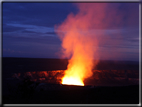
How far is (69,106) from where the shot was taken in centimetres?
704

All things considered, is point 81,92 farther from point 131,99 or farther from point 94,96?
point 131,99

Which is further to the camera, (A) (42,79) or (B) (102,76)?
(B) (102,76)

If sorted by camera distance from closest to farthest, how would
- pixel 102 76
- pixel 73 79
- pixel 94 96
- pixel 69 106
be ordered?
pixel 69 106 → pixel 94 96 → pixel 73 79 → pixel 102 76

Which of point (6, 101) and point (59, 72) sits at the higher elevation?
point (59, 72)

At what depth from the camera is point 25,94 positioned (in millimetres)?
9914

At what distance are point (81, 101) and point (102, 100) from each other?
119 centimetres

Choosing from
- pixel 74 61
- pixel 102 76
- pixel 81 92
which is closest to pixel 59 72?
pixel 74 61

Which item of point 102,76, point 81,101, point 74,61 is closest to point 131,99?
point 81,101

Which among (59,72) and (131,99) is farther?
(59,72)

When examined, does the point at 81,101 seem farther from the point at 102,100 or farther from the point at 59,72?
the point at 59,72

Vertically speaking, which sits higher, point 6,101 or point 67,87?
point 67,87

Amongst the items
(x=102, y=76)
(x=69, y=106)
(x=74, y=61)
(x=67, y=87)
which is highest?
(x=74, y=61)

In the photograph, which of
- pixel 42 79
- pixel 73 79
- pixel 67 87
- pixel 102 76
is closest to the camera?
pixel 67 87

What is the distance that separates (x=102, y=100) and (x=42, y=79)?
997cm
